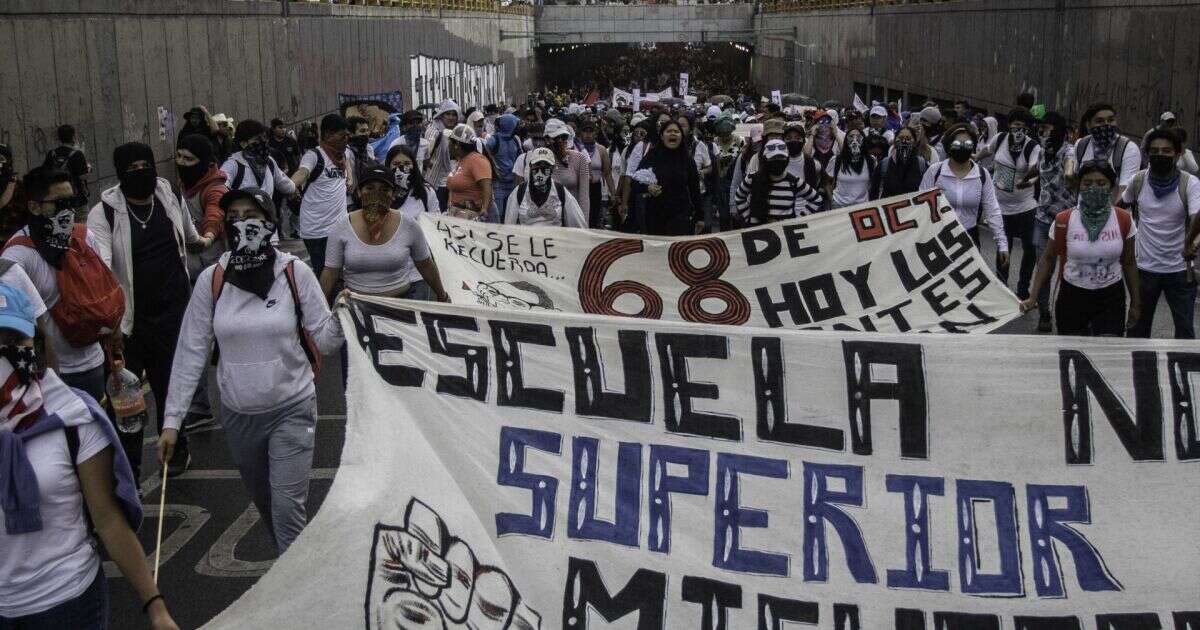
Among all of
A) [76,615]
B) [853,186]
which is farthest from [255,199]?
[853,186]

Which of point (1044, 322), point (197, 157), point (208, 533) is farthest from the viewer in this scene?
point (1044, 322)

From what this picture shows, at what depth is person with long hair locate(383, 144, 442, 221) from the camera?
9.78 m

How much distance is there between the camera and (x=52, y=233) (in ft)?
21.4

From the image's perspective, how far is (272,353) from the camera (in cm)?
549

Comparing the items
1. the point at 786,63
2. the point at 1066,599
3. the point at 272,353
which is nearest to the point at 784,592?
the point at 1066,599

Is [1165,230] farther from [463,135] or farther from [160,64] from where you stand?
[160,64]

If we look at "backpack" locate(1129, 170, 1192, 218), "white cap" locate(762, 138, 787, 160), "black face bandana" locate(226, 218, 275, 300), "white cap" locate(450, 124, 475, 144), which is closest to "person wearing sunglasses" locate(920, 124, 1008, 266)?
"backpack" locate(1129, 170, 1192, 218)

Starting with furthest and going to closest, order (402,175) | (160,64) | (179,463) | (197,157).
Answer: (160,64) → (402,175) → (197,157) → (179,463)

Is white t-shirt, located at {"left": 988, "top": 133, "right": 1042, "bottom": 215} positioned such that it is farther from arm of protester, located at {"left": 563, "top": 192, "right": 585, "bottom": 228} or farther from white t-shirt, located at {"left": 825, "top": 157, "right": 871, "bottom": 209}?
arm of protester, located at {"left": 563, "top": 192, "right": 585, "bottom": 228}

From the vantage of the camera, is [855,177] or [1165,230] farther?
[855,177]

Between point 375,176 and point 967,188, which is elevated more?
point 375,176

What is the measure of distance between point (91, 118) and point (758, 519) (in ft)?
41.4

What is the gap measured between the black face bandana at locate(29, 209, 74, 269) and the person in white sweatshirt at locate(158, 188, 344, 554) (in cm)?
130

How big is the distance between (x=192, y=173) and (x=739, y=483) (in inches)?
191
